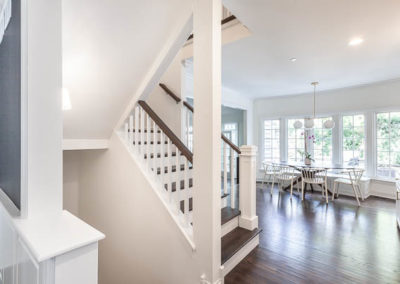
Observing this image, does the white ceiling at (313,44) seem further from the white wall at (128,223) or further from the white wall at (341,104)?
the white wall at (128,223)

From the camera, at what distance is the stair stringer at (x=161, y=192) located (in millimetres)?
1722

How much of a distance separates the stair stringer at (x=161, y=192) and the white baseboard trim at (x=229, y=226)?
2.22 ft

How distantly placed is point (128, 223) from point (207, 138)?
5.01 feet

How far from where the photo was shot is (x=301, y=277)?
75.3 inches

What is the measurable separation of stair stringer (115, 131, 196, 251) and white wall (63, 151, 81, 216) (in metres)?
1.25

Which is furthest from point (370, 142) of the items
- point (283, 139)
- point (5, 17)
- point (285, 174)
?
point (5, 17)

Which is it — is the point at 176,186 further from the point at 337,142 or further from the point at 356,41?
the point at 337,142

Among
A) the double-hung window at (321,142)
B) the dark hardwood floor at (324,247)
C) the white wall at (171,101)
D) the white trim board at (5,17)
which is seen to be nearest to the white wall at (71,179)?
the white wall at (171,101)

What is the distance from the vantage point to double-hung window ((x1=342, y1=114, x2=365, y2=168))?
4.87 meters

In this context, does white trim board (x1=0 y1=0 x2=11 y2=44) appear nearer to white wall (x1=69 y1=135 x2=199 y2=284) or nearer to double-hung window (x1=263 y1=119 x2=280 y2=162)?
white wall (x1=69 y1=135 x2=199 y2=284)

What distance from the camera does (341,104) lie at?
5.08 metres

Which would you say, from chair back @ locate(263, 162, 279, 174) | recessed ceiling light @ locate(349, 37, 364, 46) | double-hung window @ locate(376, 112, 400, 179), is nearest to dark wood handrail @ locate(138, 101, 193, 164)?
recessed ceiling light @ locate(349, 37, 364, 46)

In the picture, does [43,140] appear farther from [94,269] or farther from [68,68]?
[68,68]

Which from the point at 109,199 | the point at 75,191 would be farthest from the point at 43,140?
the point at 75,191
